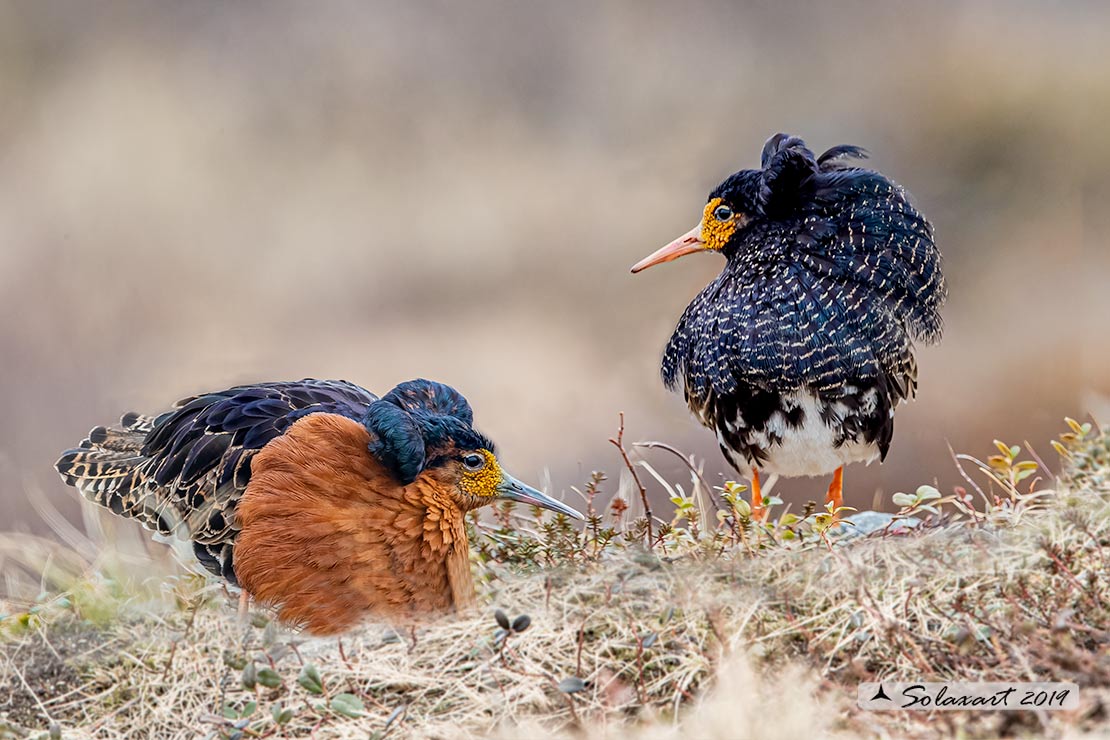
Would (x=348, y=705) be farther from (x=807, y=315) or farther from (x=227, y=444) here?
(x=807, y=315)

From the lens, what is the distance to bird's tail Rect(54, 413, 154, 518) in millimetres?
4660

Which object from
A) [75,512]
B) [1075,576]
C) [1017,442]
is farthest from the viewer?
[1017,442]

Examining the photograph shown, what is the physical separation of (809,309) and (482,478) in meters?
1.39

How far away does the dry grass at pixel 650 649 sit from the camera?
309cm

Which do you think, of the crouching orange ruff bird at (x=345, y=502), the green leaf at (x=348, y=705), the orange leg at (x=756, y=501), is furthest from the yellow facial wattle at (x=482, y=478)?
the orange leg at (x=756, y=501)

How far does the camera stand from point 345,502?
12.9ft

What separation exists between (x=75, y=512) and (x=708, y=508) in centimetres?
349

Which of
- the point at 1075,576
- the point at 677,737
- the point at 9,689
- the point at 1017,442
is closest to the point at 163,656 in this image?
the point at 9,689

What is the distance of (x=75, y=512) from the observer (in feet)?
20.7

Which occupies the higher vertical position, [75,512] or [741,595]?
[75,512]

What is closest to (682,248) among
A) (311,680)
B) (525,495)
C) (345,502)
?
(525,495)

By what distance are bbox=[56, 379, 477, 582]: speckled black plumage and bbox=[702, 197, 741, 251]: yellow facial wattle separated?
1267mm

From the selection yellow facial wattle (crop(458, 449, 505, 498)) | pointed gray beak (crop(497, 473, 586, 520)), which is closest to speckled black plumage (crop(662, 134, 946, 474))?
pointed gray beak (crop(497, 473, 586, 520))

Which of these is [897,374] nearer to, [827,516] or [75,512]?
[827,516]
